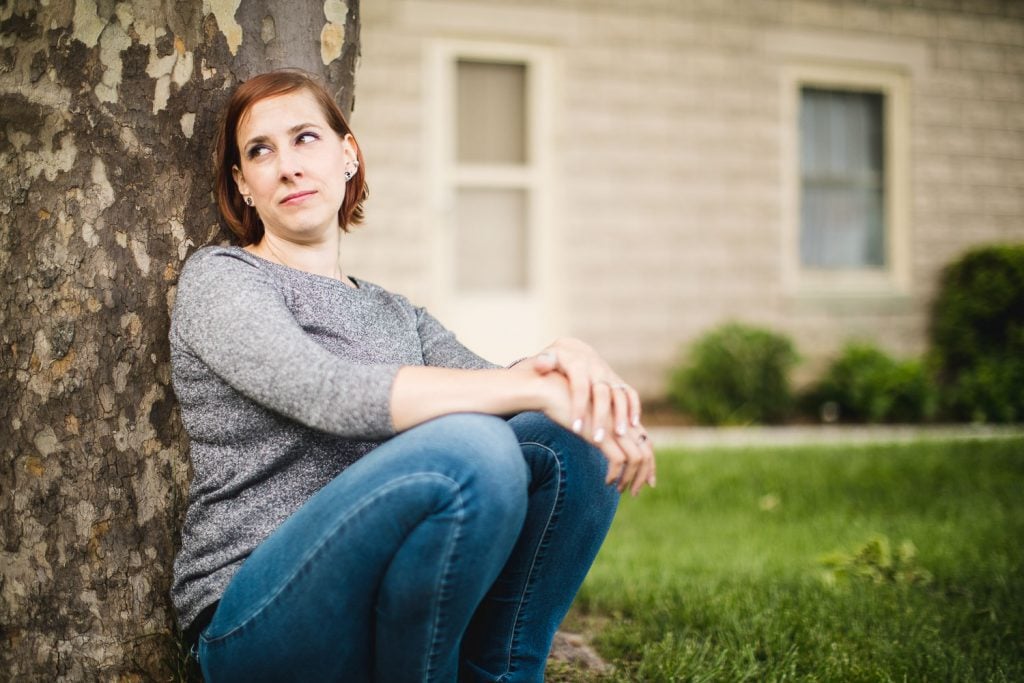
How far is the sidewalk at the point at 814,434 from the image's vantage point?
6500mm

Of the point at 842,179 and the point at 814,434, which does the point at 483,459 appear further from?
the point at 842,179

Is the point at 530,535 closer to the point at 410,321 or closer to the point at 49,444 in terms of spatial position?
the point at 410,321

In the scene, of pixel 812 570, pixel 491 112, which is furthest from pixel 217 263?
pixel 491 112

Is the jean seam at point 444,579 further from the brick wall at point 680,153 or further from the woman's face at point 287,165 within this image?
the brick wall at point 680,153

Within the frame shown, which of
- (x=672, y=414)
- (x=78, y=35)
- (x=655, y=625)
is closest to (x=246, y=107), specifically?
(x=78, y=35)

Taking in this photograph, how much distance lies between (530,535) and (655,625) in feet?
3.27

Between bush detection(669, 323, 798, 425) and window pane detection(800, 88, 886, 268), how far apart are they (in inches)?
59.4

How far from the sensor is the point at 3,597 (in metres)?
1.93

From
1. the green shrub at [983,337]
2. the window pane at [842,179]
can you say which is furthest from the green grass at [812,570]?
the window pane at [842,179]

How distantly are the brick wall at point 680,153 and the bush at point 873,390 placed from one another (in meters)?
0.32

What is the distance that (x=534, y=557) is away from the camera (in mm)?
1985

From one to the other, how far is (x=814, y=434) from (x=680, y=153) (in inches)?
103

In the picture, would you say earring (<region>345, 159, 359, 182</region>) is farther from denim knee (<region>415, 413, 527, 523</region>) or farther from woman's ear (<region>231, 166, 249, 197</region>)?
denim knee (<region>415, 413, 527, 523</region>)

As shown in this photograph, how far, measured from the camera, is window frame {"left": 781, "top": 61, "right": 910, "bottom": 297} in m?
8.45
